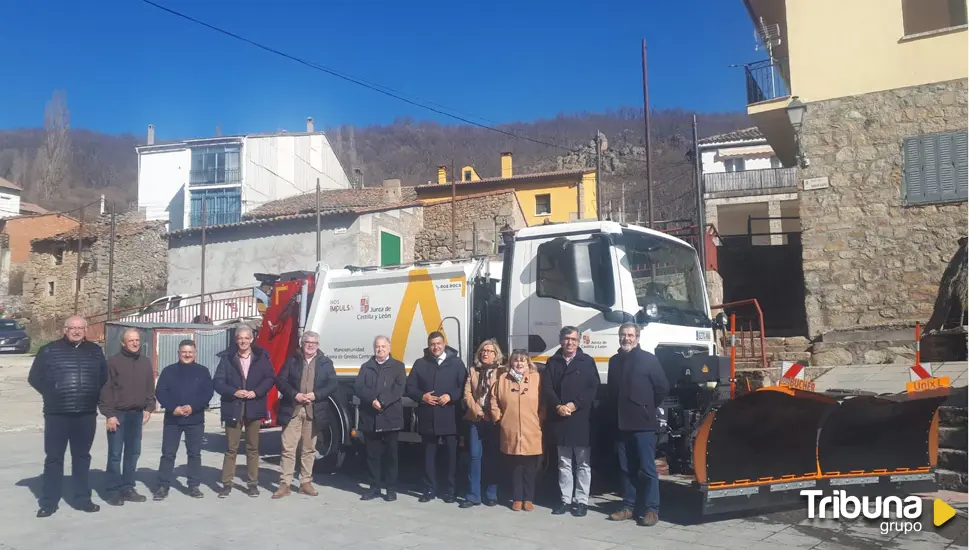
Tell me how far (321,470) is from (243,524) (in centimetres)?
257

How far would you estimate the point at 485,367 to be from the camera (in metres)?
7.17

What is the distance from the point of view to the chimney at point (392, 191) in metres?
36.5

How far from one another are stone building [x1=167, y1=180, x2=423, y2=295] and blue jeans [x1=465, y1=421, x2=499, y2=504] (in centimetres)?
2009

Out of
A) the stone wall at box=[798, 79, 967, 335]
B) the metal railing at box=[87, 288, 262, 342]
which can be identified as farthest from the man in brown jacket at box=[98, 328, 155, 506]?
the metal railing at box=[87, 288, 262, 342]

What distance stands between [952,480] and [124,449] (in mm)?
7972

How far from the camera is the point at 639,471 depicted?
20.8 ft

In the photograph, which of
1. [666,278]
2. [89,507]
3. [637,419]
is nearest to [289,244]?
[89,507]

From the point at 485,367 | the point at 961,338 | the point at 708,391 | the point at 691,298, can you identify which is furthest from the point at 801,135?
the point at 485,367

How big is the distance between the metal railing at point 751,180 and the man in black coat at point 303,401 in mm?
34775

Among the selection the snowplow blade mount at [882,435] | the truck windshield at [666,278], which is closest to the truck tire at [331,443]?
the truck windshield at [666,278]

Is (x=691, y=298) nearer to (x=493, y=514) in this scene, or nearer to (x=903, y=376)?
(x=493, y=514)

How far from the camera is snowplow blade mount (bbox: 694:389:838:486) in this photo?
6.02 meters

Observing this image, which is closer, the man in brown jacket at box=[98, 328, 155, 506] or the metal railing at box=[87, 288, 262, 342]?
the man in brown jacket at box=[98, 328, 155, 506]

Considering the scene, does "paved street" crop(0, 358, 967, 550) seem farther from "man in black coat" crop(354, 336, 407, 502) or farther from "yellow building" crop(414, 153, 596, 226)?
"yellow building" crop(414, 153, 596, 226)
